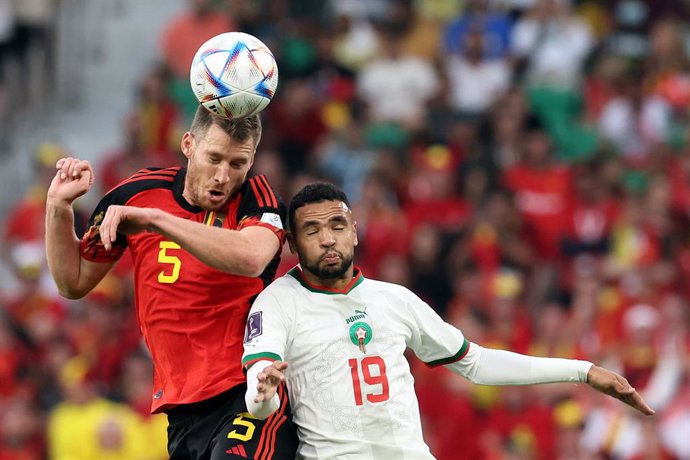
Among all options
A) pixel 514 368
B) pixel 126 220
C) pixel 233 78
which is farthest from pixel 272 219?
pixel 514 368

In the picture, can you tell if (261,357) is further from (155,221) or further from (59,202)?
(59,202)

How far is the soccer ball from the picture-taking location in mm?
6531

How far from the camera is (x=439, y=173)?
1449 cm

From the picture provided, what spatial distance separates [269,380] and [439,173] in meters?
8.71

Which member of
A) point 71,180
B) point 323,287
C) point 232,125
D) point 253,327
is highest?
point 232,125

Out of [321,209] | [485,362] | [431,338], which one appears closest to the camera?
[321,209]

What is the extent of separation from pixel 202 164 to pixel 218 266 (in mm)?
650

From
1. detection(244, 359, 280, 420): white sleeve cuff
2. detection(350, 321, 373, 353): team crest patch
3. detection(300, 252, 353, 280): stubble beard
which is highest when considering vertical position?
detection(300, 252, 353, 280): stubble beard

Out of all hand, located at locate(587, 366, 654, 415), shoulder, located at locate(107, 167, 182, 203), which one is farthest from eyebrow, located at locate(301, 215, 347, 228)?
hand, located at locate(587, 366, 654, 415)

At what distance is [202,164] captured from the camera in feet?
21.7

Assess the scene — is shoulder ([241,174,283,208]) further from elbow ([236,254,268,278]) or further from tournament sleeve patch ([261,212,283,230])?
elbow ([236,254,268,278])

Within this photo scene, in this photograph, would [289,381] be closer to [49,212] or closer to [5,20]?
[49,212]

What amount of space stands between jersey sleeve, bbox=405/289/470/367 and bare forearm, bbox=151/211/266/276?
3.07ft

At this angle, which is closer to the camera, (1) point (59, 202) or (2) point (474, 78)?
(1) point (59, 202)
